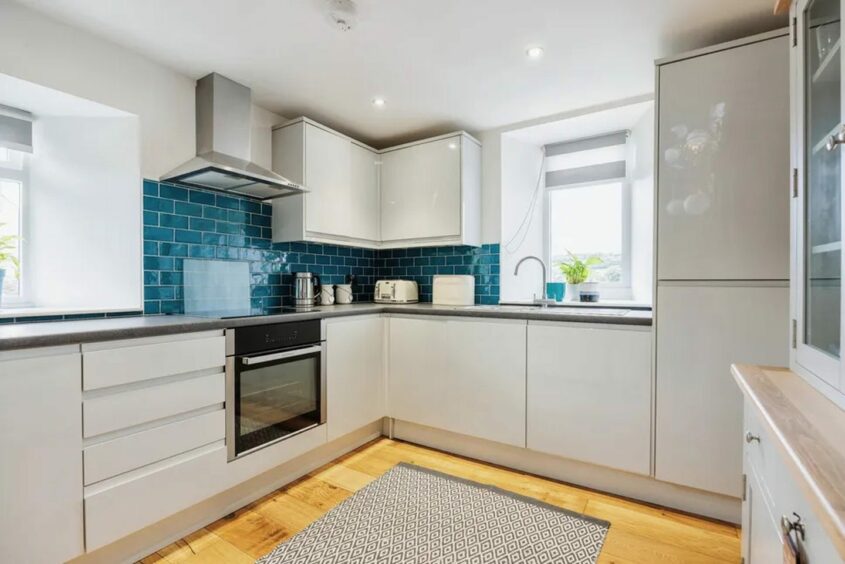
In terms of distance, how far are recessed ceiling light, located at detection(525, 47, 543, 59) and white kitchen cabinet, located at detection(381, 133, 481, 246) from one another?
0.90m

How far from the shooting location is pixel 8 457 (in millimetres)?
1301

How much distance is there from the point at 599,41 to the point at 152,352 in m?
2.44

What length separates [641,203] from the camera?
9.16 ft

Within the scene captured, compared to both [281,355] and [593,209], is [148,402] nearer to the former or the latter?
[281,355]

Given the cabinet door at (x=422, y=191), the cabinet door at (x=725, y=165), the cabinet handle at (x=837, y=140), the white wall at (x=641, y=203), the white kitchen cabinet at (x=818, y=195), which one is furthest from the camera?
the cabinet door at (x=422, y=191)

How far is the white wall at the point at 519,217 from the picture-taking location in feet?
10.2

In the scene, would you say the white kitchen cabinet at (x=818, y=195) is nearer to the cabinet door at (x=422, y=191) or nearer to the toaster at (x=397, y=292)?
the cabinet door at (x=422, y=191)

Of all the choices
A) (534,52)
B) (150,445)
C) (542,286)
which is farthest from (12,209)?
(542,286)

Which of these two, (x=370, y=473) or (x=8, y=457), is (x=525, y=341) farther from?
(x=8, y=457)

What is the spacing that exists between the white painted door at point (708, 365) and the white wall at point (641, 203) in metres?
0.82

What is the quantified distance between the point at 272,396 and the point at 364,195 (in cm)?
168

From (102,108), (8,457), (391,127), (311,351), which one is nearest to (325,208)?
(391,127)

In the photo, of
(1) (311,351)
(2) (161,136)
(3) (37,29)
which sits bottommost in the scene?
(1) (311,351)

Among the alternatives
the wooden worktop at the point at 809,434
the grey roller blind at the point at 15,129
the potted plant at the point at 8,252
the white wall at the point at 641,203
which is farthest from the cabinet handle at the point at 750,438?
the grey roller blind at the point at 15,129
